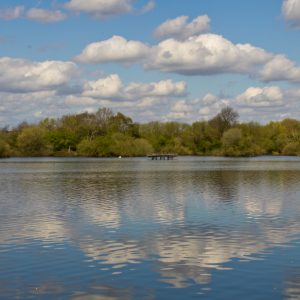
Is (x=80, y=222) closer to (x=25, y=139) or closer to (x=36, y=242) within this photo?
(x=36, y=242)

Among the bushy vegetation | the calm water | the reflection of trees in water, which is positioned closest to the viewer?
the reflection of trees in water

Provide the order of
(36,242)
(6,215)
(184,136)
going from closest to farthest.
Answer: (36,242) < (6,215) < (184,136)

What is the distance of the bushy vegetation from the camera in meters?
175

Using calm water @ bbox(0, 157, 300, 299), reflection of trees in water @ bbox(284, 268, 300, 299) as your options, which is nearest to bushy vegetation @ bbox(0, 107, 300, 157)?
calm water @ bbox(0, 157, 300, 299)

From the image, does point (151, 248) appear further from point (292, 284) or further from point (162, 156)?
point (162, 156)

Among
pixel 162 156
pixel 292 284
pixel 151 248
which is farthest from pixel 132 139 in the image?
pixel 292 284

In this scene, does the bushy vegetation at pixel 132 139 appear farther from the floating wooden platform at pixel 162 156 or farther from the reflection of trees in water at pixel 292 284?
the reflection of trees in water at pixel 292 284

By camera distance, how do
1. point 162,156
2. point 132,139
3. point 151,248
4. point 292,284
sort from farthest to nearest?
1. point 132,139
2. point 162,156
3. point 151,248
4. point 292,284

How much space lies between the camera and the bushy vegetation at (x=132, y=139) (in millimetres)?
175125

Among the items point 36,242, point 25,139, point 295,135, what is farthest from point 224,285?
point 295,135

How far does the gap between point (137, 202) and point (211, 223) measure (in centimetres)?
1115

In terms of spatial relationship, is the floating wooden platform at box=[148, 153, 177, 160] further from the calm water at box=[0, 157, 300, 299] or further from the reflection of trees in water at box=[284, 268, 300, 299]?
the reflection of trees in water at box=[284, 268, 300, 299]

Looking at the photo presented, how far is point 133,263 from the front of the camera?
62.2ft

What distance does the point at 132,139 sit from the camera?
184m
